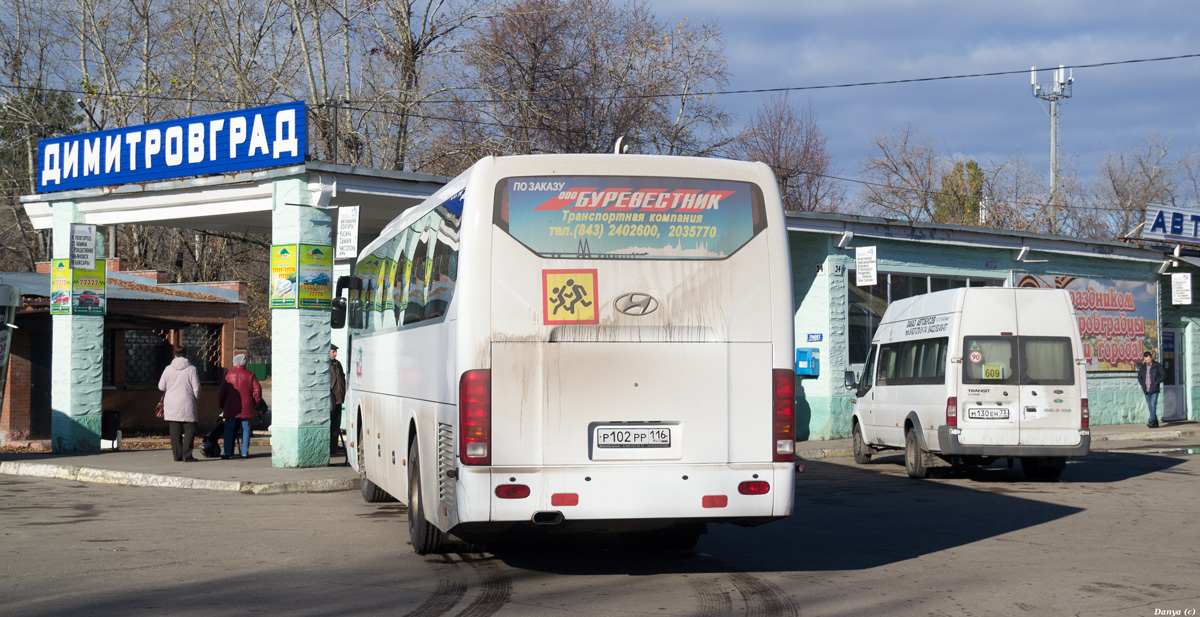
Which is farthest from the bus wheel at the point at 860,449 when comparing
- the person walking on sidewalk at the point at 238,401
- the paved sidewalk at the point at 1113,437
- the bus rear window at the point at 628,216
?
the bus rear window at the point at 628,216

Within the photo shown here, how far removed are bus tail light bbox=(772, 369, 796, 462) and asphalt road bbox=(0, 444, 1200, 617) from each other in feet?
3.12

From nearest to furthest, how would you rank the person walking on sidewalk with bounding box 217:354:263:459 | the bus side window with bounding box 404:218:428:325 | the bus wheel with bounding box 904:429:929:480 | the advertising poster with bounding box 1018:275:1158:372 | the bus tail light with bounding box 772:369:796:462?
1. the bus tail light with bounding box 772:369:796:462
2. the bus side window with bounding box 404:218:428:325
3. the bus wheel with bounding box 904:429:929:480
4. the person walking on sidewalk with bounding box 217:354:263:459
5. the advertising poster with bounding box 1018:275:1158:372

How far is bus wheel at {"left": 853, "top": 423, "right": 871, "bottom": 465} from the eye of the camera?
1947cm

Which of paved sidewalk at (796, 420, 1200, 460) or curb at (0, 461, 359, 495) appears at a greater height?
curb at (0, 461, 359, 495)

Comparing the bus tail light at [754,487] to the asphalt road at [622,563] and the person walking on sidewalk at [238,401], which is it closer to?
the asphalt road at [622,563]

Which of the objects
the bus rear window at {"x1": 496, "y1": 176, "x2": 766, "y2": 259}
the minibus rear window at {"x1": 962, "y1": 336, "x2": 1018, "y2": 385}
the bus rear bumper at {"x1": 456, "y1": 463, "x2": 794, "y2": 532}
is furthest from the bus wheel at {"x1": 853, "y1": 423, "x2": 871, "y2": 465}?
the bus rear window at {"x1": 496, "y1": 176, "x2": 766, "y2": 259}

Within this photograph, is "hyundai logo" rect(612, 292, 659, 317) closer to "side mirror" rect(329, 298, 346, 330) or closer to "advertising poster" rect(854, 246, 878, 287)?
"side mirror" rect(329, 298, 346, 330)

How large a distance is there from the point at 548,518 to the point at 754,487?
1.48 m

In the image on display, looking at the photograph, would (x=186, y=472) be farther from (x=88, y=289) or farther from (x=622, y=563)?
(x=622, y=563)

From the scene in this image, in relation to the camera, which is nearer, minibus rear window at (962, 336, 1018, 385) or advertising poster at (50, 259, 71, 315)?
minibus rear window at (962, 336, 1018, 385)

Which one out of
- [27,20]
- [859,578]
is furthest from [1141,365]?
[27,20]

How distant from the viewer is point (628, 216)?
8359 mm

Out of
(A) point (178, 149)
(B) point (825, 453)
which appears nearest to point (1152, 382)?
(B) point (825, 453)

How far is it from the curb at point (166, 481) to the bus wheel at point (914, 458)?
25.4 ft
